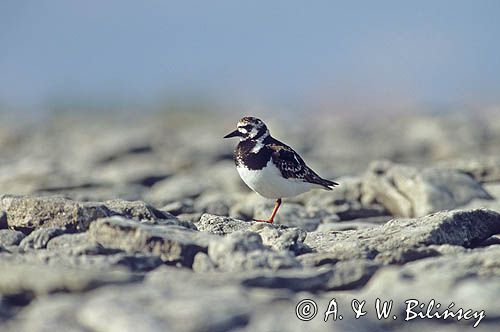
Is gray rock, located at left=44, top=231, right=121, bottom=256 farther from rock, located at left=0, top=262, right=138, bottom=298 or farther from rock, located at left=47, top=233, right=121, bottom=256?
rock, located at left=0, top=262, right=138, bottom=298

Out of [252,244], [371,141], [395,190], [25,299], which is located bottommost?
[25,299]

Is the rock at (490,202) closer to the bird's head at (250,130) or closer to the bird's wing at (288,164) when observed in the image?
the bird's wing at (288,164)

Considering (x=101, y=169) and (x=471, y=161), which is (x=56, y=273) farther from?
(x=101, y=169)

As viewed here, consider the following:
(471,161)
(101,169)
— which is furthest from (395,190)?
(101,169)

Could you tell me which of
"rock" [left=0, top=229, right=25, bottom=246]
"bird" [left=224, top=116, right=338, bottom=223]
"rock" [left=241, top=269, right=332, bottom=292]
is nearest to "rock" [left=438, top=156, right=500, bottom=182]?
"bird" [left=224, top=116, right=338, bottom=223]

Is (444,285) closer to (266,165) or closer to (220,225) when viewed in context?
(220,225)

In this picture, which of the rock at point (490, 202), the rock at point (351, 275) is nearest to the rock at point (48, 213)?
the rock at point (351, 275)
